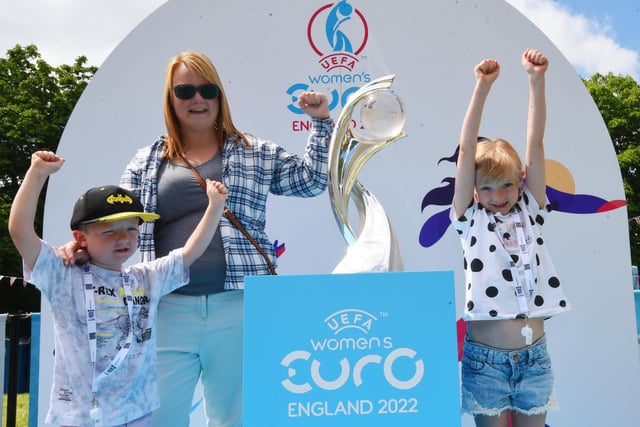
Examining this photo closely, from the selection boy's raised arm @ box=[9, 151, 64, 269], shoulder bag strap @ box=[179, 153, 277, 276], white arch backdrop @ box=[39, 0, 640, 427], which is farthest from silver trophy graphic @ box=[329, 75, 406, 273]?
white arch backdrop @ box=[39, 0, 640, 427]

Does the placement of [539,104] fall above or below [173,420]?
above

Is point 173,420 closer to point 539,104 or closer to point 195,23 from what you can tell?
point 539,104

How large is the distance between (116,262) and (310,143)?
625 mm

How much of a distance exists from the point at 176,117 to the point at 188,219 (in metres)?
Result: 0.30

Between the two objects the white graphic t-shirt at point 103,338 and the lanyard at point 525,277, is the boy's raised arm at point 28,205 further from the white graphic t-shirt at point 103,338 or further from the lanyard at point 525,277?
the lanyard at point 525,277

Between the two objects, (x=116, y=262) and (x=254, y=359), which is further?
(x=116, y=262)

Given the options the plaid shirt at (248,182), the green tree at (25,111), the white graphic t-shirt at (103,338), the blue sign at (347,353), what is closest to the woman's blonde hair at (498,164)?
the plaid shirt at (248,182)

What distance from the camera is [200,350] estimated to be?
1.57m

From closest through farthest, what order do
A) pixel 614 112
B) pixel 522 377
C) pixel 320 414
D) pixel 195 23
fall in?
pixel 320 414 → pixel 522 377 → pixel 195 23 → pixel 614 112

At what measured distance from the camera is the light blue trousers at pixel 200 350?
155 cm

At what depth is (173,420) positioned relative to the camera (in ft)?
5.16

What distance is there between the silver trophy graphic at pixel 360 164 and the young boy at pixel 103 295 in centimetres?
31

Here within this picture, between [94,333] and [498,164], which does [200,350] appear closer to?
[94,333]

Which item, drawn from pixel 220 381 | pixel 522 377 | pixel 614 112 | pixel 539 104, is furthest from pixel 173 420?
pixel 614 112
